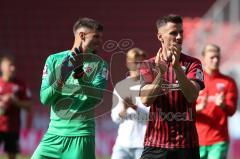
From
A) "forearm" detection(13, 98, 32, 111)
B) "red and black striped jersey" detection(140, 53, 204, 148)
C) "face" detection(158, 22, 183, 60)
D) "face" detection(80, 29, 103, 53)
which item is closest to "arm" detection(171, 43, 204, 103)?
"red and black striped jersey" detection(140, 53, 204, 148)

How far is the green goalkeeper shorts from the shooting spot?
7.56 metres

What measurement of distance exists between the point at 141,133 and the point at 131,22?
18.0m

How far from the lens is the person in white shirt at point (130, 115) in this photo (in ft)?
31.6

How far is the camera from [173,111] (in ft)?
23.0

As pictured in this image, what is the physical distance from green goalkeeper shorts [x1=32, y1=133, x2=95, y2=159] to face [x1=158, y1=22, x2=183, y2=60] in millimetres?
1387

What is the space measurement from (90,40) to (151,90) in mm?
1125

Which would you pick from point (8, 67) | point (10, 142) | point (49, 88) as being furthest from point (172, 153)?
point (10, 142)

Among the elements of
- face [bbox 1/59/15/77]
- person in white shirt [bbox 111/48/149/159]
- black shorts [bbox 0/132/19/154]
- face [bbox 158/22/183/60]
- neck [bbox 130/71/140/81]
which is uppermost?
face [bbox 1/59/15/77]

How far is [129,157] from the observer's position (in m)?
9.88

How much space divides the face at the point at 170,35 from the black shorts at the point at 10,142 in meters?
7.35

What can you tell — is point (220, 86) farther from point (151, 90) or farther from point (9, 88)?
point (9, 88)

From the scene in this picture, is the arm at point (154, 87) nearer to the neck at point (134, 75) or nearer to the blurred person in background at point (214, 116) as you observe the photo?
the neck at point (134, 75)

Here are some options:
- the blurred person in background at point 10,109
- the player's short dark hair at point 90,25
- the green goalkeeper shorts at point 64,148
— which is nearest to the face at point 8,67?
the blurred person in background at point 10,109

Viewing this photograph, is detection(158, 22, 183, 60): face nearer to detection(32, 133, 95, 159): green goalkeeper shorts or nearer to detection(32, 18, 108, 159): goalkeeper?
detection(32, 18, 108, 159): goalkeeper
